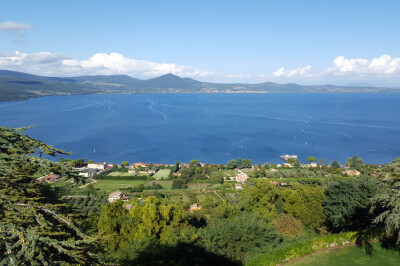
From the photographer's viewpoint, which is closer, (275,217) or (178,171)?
(275,217)

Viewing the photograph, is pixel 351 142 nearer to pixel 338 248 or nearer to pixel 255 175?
pixel 255 175

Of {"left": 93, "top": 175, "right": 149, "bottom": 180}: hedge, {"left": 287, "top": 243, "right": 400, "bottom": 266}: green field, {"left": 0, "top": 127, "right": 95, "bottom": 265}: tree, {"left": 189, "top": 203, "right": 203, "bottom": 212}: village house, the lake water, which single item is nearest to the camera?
{"left": 0, "top": 127, "right": 95, "bottom": 265}: tree

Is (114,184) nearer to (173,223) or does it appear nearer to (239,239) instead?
(173,223)

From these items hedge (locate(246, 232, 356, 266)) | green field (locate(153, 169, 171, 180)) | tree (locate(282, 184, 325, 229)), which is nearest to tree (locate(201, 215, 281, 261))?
hedge (locate(246, 232, 356, 266))

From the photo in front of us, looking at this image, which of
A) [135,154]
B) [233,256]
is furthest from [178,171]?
[233,256]

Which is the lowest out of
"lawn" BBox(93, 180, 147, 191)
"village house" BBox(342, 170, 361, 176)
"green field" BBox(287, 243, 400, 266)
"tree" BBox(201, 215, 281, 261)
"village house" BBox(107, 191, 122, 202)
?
"lawn" BBox(93, 180, 147, 191)

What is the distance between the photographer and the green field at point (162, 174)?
1266 inches

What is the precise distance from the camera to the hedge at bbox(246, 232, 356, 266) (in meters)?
7.65

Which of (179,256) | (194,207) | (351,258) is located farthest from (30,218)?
(194,207)

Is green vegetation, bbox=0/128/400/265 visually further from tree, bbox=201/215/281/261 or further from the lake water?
the lake water

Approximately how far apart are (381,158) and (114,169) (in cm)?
4109

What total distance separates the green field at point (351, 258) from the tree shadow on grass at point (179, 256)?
2.42 meters

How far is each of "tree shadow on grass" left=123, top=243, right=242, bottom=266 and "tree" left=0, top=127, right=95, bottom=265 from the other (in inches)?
184

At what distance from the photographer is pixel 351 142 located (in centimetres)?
4881
